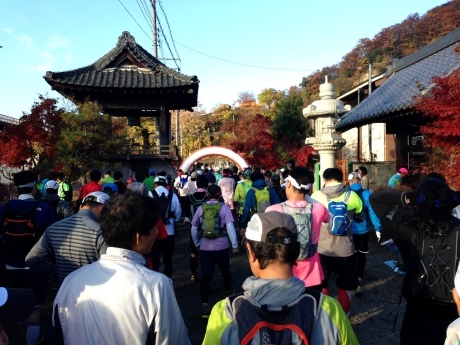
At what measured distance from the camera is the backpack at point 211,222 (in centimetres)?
467

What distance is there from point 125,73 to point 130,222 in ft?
56.9

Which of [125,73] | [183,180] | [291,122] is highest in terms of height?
[125,73]

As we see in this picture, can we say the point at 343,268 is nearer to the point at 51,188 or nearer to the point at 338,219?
the point at 338,219

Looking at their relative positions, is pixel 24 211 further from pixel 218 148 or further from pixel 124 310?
pixel 218 148

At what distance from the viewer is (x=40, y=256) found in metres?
2.78

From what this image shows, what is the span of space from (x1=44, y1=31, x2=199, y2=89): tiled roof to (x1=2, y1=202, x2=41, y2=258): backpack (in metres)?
13.6

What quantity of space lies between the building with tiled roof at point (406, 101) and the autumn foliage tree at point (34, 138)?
9.19 m

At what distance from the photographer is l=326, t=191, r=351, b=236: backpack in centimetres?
400

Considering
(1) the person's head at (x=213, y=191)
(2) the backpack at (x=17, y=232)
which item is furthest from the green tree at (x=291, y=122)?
(2) the backpack at (x=17, y=232)

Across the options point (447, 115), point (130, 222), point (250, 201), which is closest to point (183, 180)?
point (250, 201)

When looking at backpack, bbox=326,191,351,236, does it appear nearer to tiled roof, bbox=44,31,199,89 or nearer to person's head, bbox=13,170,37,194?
person's head, bbox=13,170,37,194

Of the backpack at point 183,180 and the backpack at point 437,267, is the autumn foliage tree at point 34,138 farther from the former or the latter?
the backpack at point 437,267

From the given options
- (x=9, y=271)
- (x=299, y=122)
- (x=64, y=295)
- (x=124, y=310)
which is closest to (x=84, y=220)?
(x=64, y=295)

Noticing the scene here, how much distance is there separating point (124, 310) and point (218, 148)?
1832cm
